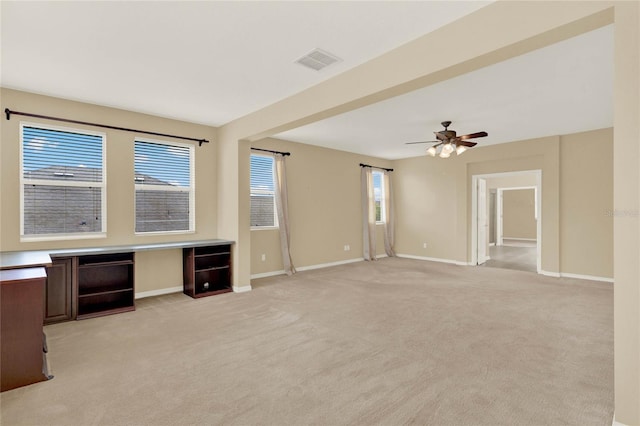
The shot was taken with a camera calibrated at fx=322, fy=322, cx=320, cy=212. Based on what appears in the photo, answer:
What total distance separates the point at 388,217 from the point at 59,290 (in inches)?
270

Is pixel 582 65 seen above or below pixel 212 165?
above

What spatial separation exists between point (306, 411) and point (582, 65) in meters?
3.92

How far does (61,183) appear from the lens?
404 cm

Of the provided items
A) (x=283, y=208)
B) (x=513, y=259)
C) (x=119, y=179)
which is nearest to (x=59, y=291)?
(x=119, y=179)

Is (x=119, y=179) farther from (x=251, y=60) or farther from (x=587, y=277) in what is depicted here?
(x=587, y=277)

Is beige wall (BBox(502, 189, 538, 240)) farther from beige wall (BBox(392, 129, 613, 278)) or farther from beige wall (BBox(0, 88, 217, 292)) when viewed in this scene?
beige wall (BBox(0, 88, 217, 292))

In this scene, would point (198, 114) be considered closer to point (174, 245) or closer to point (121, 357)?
point (174, 245)

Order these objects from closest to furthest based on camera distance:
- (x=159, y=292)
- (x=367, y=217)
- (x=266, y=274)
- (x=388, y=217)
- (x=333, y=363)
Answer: (x=333, y=363), (x=159, y=292), (x=266, y=274), (x=367, y=217), (x=388, y=217)

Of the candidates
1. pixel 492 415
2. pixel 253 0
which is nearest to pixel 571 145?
pixel 492 415

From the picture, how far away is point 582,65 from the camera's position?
3.13 meters

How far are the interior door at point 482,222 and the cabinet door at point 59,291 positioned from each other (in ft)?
24.9

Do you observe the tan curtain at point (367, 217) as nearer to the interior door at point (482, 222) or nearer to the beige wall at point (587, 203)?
the interior door at point (482, 222)

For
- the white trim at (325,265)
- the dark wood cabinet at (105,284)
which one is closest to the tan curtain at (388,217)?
the white trim at (325,265)

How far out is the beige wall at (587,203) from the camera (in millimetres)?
5539
